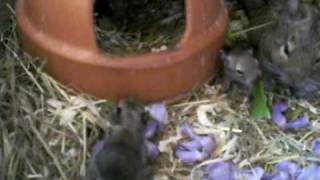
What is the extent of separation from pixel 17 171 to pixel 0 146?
13cm

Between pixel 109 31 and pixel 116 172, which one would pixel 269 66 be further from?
pixel 116 172

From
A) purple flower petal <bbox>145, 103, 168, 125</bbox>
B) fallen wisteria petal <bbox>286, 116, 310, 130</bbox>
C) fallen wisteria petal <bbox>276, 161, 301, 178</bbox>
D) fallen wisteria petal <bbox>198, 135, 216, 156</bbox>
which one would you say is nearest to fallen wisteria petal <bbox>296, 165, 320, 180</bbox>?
fallen wisteria petal <bbox>276, 161, 301, 178</bbox>

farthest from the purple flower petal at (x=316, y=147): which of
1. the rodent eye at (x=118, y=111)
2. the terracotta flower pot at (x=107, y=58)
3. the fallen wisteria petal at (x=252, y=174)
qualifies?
the rodent eye at (x=118, y=111)

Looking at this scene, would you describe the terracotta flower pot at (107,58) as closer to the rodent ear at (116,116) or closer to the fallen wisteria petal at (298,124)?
the rodent ear at (116,116)

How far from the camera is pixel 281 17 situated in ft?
12.6

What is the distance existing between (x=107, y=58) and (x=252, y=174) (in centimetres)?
74

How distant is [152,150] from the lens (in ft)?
10.9

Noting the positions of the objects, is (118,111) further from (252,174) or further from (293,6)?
(293,6)

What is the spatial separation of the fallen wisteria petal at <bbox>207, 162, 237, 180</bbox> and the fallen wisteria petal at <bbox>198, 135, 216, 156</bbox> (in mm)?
70

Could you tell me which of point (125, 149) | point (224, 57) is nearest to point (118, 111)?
point (125, 149)

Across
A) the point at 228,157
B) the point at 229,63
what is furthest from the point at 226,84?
the point at 228,157

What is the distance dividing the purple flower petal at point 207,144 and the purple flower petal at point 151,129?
7.3 inches

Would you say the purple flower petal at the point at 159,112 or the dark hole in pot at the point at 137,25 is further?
the dark hole in pot at the point at 137,25

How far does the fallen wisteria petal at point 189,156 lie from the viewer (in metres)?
3.35
